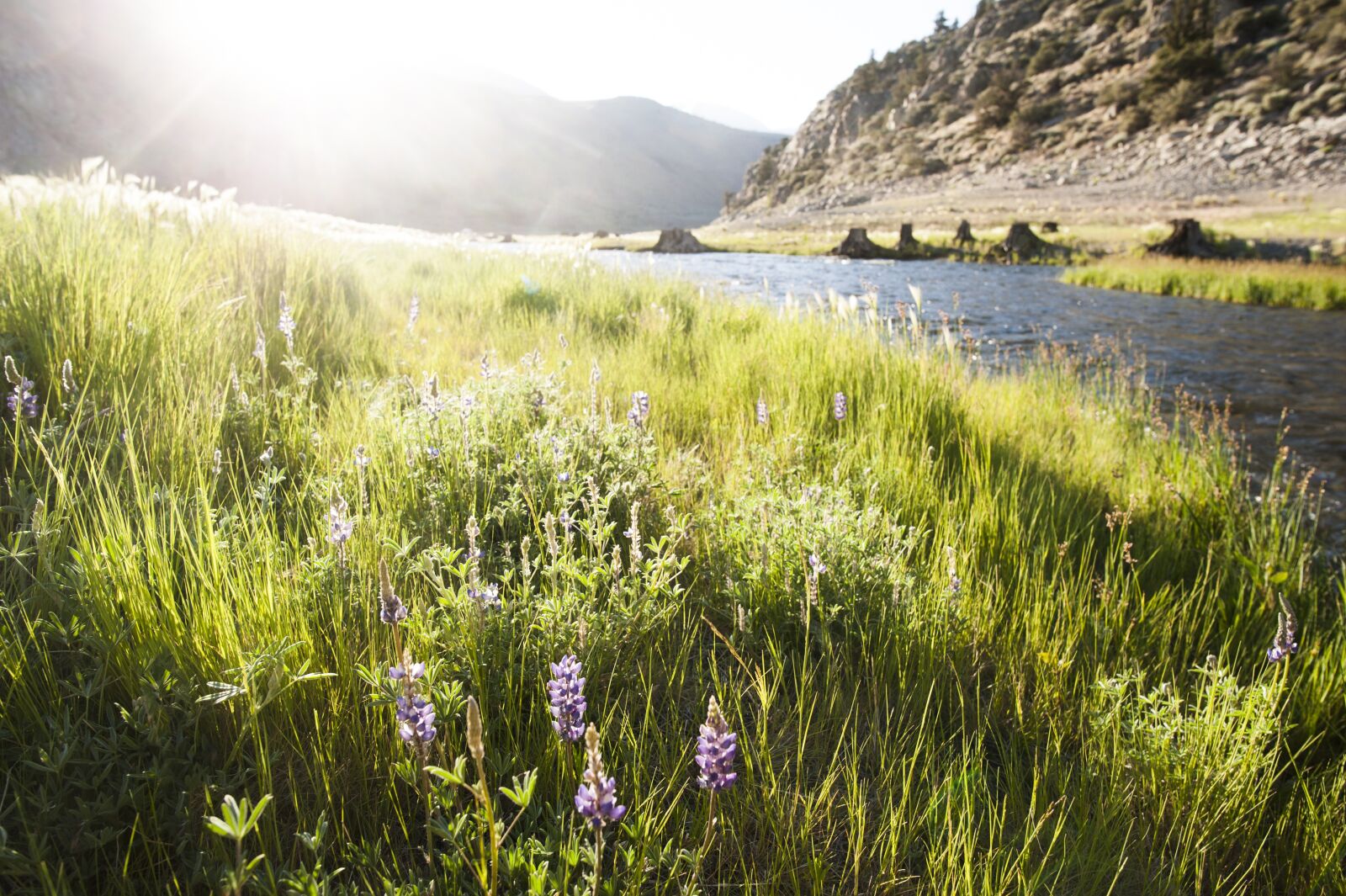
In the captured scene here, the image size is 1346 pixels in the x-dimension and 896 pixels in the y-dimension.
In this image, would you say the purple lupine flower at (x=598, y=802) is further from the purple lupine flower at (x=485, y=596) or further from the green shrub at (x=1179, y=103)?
the green shrub at (x=1179, y=103)

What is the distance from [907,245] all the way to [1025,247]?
4.42 meters

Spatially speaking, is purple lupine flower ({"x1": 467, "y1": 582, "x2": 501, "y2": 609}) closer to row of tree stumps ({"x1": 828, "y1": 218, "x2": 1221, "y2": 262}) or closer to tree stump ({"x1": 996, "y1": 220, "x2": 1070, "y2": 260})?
row of tree stumps ({"x1": 828, "y1": 218, "x2": 1221, "y2": 262})

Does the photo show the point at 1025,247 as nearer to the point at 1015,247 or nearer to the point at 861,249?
the point at 1015,247

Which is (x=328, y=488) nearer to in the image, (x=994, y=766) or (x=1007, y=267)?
(x=994, y=766)

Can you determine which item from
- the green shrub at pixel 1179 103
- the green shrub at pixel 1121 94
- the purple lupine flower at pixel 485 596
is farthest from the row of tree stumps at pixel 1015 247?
the green shrub at pixel 1121 94

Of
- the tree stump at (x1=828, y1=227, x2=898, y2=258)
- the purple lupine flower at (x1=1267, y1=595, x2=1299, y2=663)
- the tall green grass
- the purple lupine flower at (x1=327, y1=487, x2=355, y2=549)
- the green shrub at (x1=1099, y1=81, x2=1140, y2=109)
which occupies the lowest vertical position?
the purple lupine flower at (x1=1267, y1=595, x2=1299, y2=663)

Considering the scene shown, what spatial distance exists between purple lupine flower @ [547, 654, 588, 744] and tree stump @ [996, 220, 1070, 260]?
25.7 meters

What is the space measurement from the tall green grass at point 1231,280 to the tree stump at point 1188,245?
1378mm

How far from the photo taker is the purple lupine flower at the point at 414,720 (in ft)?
2.86

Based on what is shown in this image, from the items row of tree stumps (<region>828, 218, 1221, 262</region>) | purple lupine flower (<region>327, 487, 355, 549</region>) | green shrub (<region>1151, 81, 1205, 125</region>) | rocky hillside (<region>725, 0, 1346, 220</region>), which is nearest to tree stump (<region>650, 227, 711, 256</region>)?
row of tree stumps (<region>828, 218, 1221, 262</region>)

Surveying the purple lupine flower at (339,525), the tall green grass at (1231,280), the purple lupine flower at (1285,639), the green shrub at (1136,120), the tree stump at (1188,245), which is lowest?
the purple lupine flower at (1285,639)

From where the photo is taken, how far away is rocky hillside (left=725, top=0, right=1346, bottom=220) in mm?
34406

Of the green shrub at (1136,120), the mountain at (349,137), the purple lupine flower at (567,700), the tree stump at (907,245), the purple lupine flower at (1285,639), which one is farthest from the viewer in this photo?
the mountain at (349,137)

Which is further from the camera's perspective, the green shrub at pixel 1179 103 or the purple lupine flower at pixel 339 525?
the green shrub at pixel 1179 103
